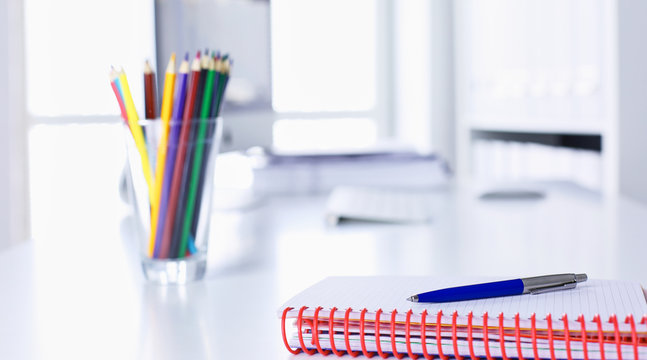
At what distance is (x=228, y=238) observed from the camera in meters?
0.99

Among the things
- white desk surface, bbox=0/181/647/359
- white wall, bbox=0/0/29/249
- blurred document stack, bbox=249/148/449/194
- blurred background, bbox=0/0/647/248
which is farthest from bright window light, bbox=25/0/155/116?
white desk surface, bbox=0/181/647/359

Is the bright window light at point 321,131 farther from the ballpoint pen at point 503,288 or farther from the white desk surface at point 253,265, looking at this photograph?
the ballpoint pen at point 503,288

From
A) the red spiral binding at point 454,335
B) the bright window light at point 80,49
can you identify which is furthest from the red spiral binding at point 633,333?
the bright window light at point 80,49

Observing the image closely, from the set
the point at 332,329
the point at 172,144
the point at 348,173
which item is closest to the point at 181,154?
the point at 172,144

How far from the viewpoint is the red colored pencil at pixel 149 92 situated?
68 cm

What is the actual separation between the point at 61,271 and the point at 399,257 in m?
0.37

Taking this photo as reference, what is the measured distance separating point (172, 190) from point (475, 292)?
33 cm

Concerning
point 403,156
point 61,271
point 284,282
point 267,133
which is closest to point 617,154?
point 403,156

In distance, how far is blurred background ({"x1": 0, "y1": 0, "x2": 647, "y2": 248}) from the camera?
1.50 m

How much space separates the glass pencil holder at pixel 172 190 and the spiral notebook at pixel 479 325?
0.24 meters

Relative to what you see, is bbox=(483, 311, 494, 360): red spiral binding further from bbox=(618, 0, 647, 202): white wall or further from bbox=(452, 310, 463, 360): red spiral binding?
bbox=(618, 0, 647, 202): white wall

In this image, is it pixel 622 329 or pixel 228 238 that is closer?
pixel 622 329

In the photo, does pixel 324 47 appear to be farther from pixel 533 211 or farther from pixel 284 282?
pixel 284 282

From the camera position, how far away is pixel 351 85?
11.8 feet
